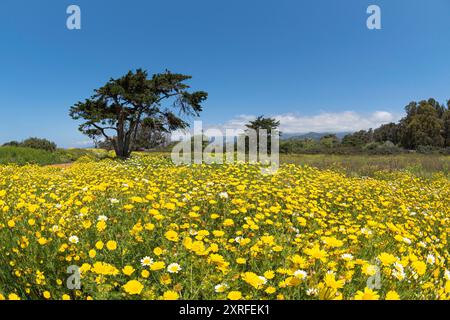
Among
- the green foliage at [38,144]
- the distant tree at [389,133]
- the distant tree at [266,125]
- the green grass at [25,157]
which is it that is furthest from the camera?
the distant tree at [389,133]

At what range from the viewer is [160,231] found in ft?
8.11

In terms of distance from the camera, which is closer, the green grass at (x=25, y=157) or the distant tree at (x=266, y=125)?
the green grass at (x=25, y=157)

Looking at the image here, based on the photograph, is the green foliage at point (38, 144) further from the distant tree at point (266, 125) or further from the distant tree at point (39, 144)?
the distant tree at point (266, 125)

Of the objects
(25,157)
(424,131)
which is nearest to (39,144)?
(25,157)

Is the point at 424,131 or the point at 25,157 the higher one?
the point at 424,131

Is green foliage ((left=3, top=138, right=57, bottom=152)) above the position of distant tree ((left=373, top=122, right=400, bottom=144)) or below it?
below

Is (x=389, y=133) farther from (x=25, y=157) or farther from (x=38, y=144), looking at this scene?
(x=25, y=157)

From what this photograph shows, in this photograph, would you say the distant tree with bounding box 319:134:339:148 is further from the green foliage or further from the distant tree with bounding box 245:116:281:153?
the green foliage

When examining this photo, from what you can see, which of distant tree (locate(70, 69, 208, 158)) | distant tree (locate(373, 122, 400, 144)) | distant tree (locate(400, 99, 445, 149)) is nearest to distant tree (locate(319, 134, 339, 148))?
distant tree (locate(373, 122, 400, 144))

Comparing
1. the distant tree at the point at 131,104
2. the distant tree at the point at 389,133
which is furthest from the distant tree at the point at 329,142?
the distant tree at the point at 131,104

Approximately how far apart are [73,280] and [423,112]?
172 feet

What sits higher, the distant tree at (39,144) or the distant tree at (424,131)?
the distant tree at (424,131)
